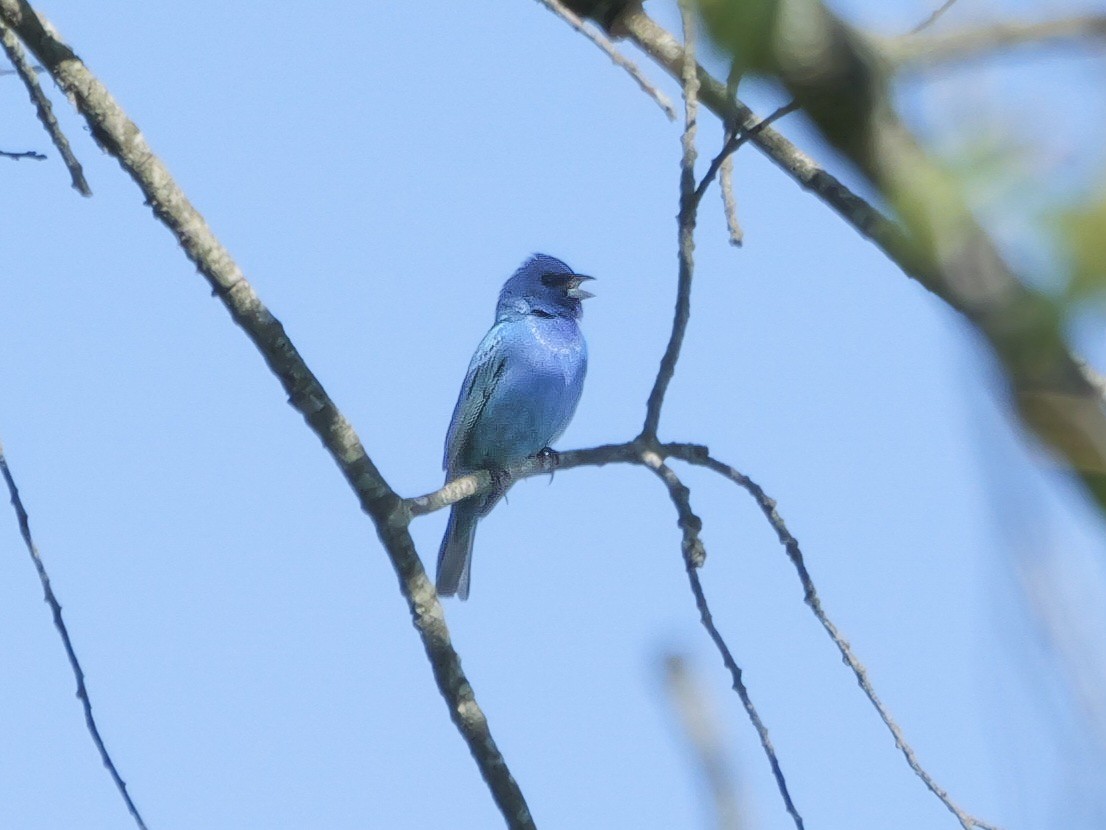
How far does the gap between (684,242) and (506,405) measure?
16.8 feet

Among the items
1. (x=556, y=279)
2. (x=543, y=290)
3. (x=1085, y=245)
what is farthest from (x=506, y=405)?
(x=1085, y=245)

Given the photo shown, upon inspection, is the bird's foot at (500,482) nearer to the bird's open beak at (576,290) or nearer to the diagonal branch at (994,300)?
the bird's open beak at (576,290)

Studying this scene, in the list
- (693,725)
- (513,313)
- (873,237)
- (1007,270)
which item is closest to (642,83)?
(873,237)

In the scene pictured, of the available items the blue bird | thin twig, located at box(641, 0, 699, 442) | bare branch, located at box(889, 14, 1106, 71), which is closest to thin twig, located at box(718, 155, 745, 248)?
thin twig, located at box(641, 0, 699, 442)

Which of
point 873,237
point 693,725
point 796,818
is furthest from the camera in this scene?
point 796,818

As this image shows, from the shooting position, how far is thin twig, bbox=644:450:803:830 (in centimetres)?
361

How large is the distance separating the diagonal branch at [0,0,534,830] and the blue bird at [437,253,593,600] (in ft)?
13.4

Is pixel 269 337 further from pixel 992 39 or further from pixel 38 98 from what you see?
pixel 992 39

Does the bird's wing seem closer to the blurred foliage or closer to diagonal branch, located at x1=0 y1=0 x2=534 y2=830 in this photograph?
diagonal branch, located at x1=0 y1=0 x2=534 y2=830

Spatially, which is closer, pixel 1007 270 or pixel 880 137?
pixel 1007 270

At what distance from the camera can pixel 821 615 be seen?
387 centimetres

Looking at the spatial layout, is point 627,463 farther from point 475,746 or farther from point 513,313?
point 513,313

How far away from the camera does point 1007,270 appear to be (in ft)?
3.73

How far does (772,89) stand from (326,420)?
279 cm
